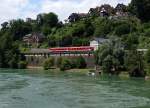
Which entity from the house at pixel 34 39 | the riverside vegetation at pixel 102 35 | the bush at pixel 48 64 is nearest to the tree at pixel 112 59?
the riverside vegetation at pixel 102 35

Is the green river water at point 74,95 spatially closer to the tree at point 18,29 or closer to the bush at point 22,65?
the bush at point 22,65

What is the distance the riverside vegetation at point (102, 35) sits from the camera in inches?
2832

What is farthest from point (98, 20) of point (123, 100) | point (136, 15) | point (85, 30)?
point (123, 100)

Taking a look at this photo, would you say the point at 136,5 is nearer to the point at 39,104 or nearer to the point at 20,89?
the point at 20,89

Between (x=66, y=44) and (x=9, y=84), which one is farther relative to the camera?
(x=66, y=44)

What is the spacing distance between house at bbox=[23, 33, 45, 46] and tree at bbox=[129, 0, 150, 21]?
33445mm

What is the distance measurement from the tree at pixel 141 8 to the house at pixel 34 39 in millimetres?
33445

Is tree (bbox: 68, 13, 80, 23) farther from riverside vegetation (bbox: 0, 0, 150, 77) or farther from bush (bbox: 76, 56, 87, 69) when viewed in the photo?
bush (bbox: 76, 56, 87, 69)

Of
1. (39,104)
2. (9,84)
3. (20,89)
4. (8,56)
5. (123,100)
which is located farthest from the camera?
(8,56)

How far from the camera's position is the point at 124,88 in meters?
51.8

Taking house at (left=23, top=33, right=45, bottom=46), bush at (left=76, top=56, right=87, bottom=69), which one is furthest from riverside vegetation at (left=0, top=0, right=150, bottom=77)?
house at (left=23, top=33, right=45, bottom=46)

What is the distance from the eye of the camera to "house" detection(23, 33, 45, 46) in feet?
436

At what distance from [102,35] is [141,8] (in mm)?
10319

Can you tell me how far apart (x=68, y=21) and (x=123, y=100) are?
95.9 metres
